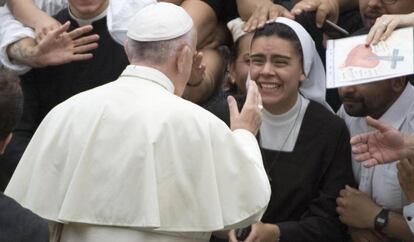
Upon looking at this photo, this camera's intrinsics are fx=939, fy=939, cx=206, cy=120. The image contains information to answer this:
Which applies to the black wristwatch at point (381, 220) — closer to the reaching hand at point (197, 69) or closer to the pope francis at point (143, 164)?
the pope francis at point (143, 164)

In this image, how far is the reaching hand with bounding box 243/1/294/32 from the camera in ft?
15.4

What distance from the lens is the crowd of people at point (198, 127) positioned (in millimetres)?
3484

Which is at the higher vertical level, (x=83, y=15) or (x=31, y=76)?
(x=83, y=15)

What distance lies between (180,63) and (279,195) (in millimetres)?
1026

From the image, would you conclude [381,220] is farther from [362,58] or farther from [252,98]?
[252,98]

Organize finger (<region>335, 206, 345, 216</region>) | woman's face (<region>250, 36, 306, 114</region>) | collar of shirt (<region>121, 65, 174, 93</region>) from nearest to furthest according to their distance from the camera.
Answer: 1. collar of shirt (<region>121, 65, 174, 93</region>)
2. finger (<region>335, 206, 345, 216</region>)
3. woman's face (<region>250, 36, 306, 114</region>)

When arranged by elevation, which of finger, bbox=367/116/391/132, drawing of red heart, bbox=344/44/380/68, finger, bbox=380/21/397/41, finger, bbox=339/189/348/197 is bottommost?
finger, bbox=339/189/348/197

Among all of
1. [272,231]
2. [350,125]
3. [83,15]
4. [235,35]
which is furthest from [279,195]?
[83,15]

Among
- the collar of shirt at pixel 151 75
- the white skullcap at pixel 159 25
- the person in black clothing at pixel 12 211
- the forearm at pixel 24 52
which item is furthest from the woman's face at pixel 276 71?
the person in black clothing at pixel 12 211

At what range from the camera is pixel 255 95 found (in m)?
3.92

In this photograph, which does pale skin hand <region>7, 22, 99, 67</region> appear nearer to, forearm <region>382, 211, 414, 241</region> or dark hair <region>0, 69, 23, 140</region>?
dark hair <region>0, 69, 23, 140</region>

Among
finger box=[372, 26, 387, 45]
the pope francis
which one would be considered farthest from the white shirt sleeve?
the pope francis

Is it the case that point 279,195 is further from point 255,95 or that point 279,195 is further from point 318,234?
point 255,95

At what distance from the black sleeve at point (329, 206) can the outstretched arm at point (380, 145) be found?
0.29 metres
